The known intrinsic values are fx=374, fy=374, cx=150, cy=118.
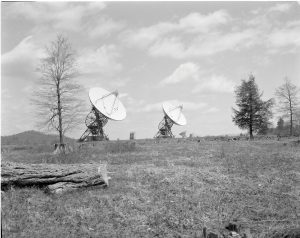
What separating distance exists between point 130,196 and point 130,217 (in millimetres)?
1866

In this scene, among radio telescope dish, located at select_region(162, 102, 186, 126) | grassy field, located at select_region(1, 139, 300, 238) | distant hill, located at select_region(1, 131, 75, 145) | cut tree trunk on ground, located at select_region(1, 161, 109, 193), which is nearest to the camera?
grassy field, located at select_region(1, 139, 300, 238)

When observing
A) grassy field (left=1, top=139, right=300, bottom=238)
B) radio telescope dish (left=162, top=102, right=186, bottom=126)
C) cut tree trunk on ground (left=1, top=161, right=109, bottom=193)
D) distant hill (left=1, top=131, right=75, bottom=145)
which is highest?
radio telescope dish (left=162, top=102, right=186, bottom=126)

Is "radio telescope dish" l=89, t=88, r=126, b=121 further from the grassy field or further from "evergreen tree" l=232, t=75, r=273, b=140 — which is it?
the grassy field

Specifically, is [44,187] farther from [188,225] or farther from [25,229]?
[188,225]

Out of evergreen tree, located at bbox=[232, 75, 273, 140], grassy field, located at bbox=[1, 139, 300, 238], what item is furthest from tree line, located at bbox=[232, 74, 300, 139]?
grassy field, located at bbox=[1, 139, 300, 238]

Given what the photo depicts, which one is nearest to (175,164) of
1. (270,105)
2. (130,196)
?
(130,196)

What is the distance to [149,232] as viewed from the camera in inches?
381

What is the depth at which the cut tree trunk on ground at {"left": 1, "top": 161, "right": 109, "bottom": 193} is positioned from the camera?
41.3 feet

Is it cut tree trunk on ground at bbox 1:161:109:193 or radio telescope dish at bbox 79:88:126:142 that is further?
radio telescope dish at bbox 79:88:126:142

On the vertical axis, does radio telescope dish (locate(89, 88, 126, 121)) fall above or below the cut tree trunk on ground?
above

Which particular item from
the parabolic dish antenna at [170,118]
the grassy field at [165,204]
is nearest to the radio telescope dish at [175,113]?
the parabolic dish antenna at [170,118]

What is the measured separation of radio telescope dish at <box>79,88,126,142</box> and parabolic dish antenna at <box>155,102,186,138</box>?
30.9 feet

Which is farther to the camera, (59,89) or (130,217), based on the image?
(59,89)

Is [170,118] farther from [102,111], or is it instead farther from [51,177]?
[51,177]
